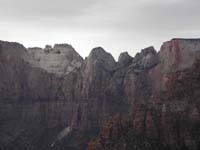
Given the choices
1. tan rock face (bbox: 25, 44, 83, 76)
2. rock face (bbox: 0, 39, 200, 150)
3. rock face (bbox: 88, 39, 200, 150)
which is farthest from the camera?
tan rock face (bbox: 25, 44, 83, 76)

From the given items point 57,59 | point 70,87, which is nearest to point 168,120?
point 70,87

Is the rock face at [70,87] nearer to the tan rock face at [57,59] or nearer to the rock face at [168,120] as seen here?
the tan rock face at [57,59]

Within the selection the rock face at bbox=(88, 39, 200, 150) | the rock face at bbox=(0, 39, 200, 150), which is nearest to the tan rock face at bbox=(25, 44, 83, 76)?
the rock face at bbox=(0, 39, 200, 150)

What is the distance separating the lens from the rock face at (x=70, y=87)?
4834 inches

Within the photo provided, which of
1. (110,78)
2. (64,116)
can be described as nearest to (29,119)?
(64,116)

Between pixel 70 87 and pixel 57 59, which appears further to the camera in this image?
pixel 57 59

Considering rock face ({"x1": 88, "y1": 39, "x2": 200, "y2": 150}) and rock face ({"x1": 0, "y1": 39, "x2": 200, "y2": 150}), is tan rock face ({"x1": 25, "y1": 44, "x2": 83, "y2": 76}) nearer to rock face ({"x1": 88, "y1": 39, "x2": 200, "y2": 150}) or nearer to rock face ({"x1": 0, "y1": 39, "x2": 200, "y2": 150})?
rock face ({"x1": 0, "y1": 39, "x2": 200, "y2": 150})

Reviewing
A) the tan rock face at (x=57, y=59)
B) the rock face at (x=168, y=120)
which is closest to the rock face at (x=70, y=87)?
the tan rock face at (x=57, y=59)

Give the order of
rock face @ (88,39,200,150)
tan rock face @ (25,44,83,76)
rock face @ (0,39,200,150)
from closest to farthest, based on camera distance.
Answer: rock face @ (88,39,200,150), rock face @ (0,39,200,150), tan rock face @ (25,44,83,76)

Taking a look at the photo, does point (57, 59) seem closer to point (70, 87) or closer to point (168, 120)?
point (70, 87)

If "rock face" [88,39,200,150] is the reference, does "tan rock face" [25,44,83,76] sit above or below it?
above

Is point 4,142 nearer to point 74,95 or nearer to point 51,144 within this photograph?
point 51,144

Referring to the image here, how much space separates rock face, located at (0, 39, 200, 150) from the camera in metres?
123

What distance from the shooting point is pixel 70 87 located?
13662cm
